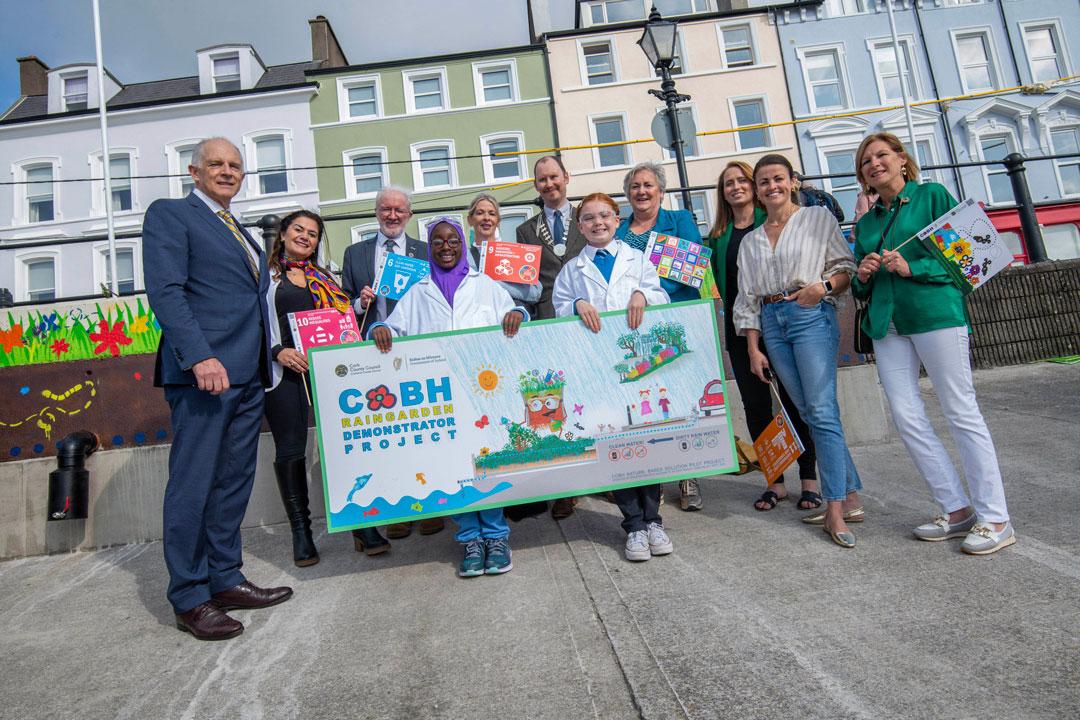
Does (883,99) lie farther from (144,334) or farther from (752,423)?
(144,334)

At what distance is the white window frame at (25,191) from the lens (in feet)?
75.4

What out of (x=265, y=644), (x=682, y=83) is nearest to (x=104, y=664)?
(x=265, y=644)

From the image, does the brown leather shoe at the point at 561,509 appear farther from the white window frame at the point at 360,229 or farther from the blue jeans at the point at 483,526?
the white window frame at the point at 360,229

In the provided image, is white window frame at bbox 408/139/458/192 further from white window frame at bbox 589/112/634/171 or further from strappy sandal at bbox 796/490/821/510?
strappy sandal at bbox 796/490/821/510

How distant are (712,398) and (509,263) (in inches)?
56.7

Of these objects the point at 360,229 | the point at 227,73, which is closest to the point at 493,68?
the point at 360,229

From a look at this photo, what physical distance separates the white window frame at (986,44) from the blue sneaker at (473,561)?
1136 inches

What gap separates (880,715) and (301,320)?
10.6 ft

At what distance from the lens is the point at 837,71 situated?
2347 cm

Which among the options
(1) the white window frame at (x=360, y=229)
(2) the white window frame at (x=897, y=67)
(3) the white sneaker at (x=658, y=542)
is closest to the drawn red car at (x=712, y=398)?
(3) the white sneaker at (x=658, y=542)

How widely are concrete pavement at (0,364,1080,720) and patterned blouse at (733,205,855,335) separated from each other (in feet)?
4.38

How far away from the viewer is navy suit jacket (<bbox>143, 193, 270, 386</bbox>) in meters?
2.69

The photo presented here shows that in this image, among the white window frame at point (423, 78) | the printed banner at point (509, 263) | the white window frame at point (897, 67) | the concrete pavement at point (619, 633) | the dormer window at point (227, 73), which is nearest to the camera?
the concrete pavement at point (619, 633)

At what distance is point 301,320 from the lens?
3541 millimetres
